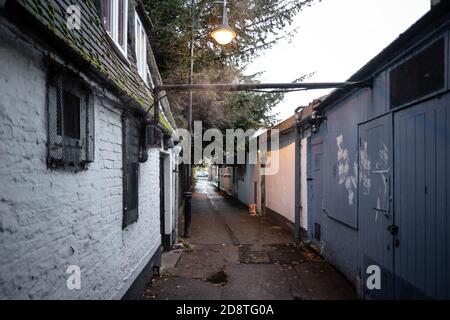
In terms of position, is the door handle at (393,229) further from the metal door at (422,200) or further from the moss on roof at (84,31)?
the moss on roof at (84,31)

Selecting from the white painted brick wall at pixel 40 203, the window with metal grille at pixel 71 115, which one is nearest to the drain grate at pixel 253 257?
the white painted brick wall at pixel 40 203

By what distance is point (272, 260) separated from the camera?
26.7ft

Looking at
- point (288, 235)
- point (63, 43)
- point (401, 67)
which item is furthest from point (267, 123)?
point (63, 43)

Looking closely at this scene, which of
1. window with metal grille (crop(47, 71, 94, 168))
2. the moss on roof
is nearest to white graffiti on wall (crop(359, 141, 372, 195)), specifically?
the moss on roof

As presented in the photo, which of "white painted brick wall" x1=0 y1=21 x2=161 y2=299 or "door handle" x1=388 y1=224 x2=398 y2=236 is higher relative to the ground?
"white painted brick wall" x1=0 y1=21 x2=161 y2=299

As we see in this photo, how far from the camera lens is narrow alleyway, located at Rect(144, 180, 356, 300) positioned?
5883mm

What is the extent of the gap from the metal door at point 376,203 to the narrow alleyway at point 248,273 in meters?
1.02

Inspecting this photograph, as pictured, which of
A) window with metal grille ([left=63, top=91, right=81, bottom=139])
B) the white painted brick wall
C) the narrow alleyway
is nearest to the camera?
the white painted brick wall

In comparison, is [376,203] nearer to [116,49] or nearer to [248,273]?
[248,273]

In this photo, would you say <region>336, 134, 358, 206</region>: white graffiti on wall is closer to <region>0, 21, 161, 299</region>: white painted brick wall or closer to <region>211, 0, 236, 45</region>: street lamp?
<region>211, 0, 236, 45</region>: street lamp

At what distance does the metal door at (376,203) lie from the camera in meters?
4.61

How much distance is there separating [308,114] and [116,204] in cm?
663

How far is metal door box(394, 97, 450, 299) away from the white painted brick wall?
3789 millimetres
